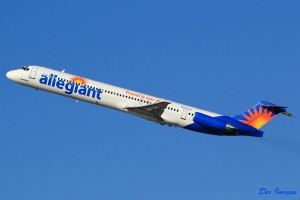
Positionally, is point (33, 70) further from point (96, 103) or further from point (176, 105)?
point (176, 105)

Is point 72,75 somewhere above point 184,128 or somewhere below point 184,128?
above

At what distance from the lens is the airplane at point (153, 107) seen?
56594 millimetres

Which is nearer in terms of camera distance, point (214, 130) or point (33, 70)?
point (214, 130)

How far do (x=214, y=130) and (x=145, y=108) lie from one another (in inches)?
289

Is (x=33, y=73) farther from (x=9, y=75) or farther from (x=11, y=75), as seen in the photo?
(x=9, y=75)

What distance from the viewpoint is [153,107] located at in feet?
184

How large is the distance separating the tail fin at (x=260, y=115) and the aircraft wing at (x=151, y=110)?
8.04 meters

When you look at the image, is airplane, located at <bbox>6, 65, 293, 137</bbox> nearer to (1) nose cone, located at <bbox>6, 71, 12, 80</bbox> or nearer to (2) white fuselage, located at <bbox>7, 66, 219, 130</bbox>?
(2) white fuselage, located at <bbox>7, 66, 219, 130</bbox>

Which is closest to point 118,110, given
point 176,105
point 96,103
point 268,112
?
point 96,103

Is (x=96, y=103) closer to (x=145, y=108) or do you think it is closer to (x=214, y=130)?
(x=145, y=108)

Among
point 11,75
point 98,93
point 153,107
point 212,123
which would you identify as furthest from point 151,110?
point 11,75

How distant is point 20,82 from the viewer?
60.7 metres

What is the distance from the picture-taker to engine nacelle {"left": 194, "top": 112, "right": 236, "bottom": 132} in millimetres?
56094

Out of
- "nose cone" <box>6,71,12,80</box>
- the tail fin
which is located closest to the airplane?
the tail fin
